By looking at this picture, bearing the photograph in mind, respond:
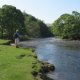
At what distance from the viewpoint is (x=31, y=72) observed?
20.4 metres

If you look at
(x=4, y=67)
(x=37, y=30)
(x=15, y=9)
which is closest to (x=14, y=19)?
(x=15, y=9)

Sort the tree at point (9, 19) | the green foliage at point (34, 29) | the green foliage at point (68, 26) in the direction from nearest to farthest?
the tree at point (9, 19) < the green foliage at point (68, 26) < the green foliage at point (34, 29)

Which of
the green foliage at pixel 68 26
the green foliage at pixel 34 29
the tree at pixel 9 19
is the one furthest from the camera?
the green foliage at pixel 34 29

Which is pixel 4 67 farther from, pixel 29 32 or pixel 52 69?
pixel 29 32

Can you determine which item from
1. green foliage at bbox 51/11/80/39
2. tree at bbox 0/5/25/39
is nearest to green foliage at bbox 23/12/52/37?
green foliage at bbox 51/11/80/39

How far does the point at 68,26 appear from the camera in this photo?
124m

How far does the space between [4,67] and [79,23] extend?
107 m

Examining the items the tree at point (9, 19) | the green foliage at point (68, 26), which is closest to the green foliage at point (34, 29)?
the green foliage at point (68, 26)

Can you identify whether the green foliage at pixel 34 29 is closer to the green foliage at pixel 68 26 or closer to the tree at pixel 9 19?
the green foliage at pixel 68 26

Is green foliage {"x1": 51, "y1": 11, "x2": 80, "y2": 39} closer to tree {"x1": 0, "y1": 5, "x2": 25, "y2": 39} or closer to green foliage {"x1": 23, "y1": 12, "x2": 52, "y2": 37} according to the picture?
green foliage {"x1": 23, "y1": 12, "x2": 52, "y2": 37}

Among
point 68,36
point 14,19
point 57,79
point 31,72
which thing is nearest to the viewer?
point 31,72

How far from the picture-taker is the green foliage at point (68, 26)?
12012 cm

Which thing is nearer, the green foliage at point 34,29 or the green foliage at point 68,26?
the green foliage at point 68,26

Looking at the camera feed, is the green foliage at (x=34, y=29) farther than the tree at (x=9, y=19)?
Yes
